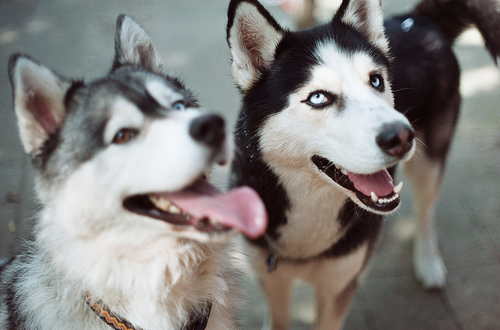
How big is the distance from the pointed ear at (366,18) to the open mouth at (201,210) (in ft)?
3.92

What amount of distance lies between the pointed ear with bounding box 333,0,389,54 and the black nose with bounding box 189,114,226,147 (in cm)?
113

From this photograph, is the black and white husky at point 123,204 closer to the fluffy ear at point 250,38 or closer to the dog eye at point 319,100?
the fluffy ear at point 250,38

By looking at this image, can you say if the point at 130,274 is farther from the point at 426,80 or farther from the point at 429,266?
the point at 429,266

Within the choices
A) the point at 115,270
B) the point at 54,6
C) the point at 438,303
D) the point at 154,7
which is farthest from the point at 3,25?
the point at 438,303

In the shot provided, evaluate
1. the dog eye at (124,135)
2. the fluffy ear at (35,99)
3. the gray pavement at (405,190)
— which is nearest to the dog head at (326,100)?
the dog eye at (124,135)

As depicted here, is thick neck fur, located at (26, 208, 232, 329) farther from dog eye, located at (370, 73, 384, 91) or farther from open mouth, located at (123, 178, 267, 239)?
dog eye, located at (370, 73, 384, 91)

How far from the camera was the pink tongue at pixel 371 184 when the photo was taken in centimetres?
197

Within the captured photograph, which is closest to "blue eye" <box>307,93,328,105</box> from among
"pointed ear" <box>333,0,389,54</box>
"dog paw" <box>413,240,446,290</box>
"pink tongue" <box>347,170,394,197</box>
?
"pink tongue" <box>347,170,394,197</box>

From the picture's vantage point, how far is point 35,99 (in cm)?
162

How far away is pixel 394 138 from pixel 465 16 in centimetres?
161

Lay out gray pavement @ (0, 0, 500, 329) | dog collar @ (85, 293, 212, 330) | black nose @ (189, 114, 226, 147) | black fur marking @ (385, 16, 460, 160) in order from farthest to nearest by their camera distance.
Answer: gray pavement @ (0, 0, 500, 329) < black fur marking @ (385, 16, 460, 160) < dog collar @ (85, 293, 212, 330) < black nose @ (189, 114, 226, 147)

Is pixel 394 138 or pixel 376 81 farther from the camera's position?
pixel 376 81

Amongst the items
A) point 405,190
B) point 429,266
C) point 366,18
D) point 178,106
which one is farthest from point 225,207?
point 405,190

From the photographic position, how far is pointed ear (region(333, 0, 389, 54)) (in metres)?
2.21
